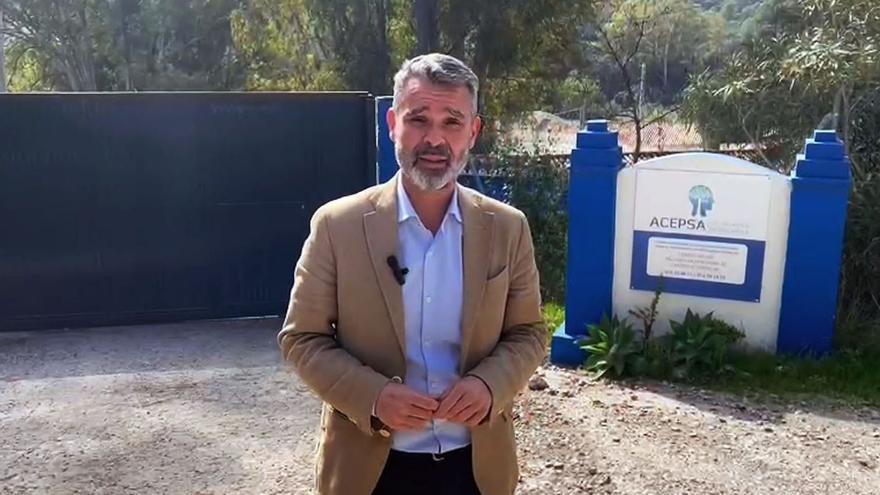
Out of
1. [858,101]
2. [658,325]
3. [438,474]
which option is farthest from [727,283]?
[438,474]

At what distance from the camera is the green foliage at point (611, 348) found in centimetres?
512

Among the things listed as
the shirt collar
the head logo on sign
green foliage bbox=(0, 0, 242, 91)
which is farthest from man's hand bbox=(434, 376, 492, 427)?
green foliage bbox=(0, 0, 242, 91)

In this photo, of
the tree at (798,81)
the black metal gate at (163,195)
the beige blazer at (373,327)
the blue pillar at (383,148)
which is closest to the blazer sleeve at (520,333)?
the beige blazer at (373,327)

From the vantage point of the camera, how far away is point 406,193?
2.12m

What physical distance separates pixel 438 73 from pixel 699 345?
355cm

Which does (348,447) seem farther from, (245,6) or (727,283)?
(245,6)

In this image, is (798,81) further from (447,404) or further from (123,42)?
(123,42)

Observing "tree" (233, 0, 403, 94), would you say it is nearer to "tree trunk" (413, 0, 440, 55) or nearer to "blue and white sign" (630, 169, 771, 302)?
"tree trunk" (413, 0, 440, 55)

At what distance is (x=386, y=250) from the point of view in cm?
204

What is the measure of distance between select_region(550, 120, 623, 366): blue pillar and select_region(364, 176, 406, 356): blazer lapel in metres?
3.47

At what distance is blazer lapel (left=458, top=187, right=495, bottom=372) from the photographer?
2.07m

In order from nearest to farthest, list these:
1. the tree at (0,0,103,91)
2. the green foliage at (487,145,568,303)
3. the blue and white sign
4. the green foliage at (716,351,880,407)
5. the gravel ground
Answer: the gravel ground < the green foliage at (716,351,880,407) < the blue and white sign < the green foliage at (487,145,568,303) < the tree at (0,0,103,91)

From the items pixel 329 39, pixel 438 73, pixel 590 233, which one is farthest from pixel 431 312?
pixel 329 39

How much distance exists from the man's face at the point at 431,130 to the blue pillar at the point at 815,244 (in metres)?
3.56
